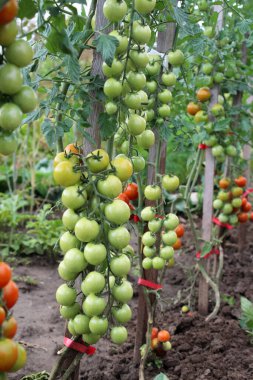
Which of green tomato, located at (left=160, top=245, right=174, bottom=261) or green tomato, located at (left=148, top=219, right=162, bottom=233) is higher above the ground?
green tomato, located at (left=148, top=219, right=162, bottom=233)

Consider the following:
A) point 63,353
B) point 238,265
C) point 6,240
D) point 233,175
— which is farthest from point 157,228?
point 6,240

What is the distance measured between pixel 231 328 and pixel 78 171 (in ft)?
5.45

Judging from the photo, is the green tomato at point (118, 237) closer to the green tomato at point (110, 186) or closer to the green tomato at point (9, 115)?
the green tomato at point (110, 186)

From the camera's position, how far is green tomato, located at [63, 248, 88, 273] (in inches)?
45.9

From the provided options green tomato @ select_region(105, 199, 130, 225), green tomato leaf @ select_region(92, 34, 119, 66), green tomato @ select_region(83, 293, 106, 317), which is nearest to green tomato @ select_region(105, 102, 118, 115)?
green tomato leaf @ select_region(92, 34, 119, 66)

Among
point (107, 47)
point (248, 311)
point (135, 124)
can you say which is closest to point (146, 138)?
point (135, 124)

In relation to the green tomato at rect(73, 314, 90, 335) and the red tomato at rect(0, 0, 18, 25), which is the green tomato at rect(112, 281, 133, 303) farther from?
the red tomato at rect(0, 0, 18, 25)

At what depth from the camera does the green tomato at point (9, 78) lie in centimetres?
85

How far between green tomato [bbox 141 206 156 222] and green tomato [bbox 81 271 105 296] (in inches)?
28.2

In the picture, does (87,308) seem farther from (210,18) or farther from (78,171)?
(210,18)

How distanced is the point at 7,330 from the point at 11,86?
1.43 ft

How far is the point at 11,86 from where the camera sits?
2.82ft

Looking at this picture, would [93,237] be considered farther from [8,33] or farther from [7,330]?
[8,33]

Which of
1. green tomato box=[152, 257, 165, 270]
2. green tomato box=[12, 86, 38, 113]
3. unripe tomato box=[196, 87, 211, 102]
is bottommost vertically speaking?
green tomato box=[152, 257, 165, 270]
